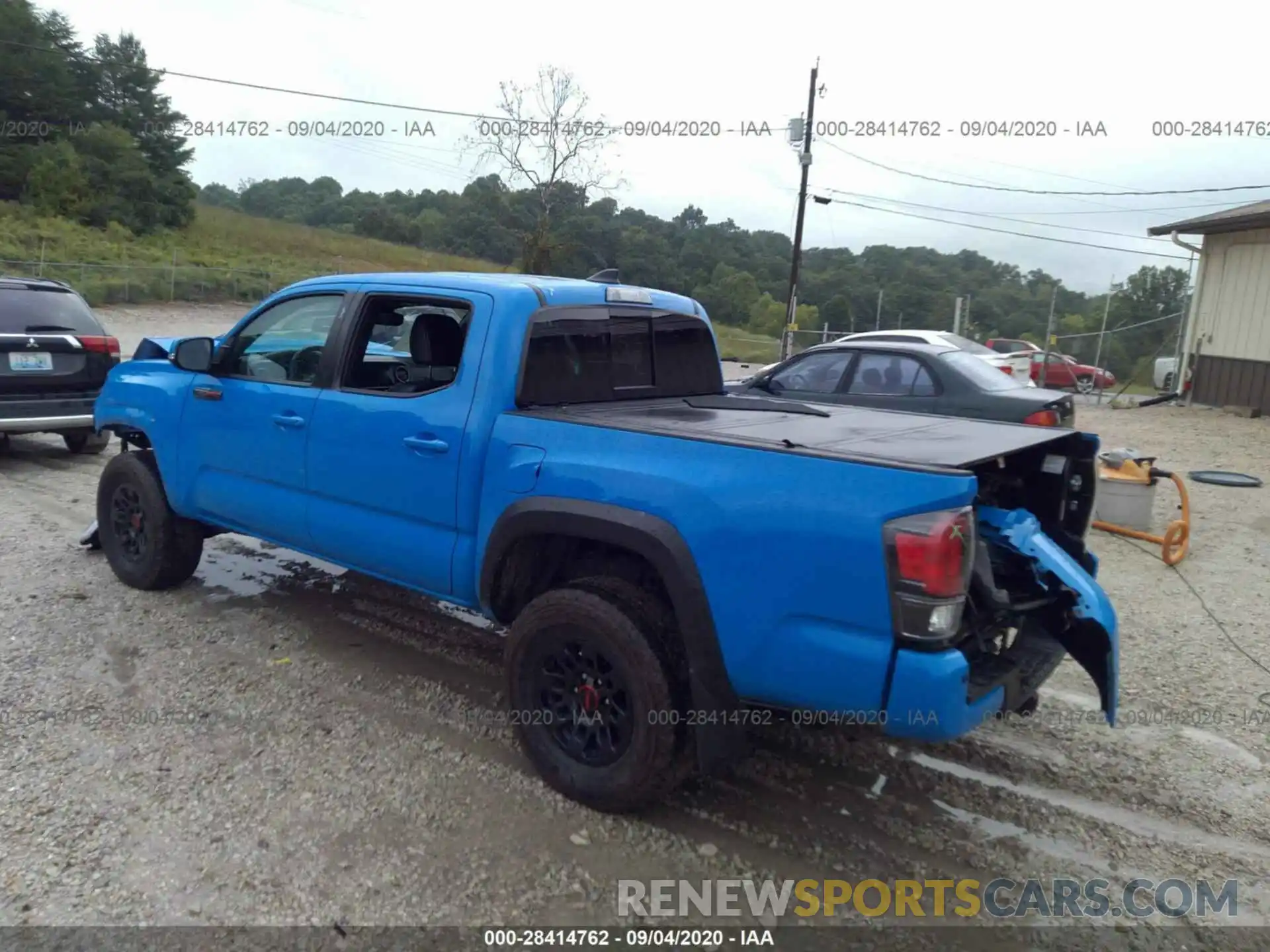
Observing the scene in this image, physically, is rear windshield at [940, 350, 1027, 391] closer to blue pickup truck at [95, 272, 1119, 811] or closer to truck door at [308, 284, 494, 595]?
blue pickup truck at [95, 272, 1119, 811]

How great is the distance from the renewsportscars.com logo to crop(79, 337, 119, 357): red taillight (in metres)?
8.12

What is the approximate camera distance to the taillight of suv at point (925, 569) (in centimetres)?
262

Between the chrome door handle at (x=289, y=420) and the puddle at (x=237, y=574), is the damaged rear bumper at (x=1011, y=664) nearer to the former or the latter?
the chrome door handle at (x=289, y=420)

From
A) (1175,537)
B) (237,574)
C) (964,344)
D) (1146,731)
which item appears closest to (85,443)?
(237,574)

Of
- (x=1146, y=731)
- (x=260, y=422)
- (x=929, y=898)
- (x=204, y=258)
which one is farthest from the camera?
(x=204, y=258)

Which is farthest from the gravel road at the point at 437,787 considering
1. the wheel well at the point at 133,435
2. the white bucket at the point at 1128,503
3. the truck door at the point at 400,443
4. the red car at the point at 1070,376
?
the red car at the point at 1070,376

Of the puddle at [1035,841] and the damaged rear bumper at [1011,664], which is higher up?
the damaged rear bumper at [1011,664]

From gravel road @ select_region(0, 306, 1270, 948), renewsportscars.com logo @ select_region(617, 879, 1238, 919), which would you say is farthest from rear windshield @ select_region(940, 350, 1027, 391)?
renewsportscars.com logo @ select_region(617, 879, 1238, 919)

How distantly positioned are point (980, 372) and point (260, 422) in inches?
242

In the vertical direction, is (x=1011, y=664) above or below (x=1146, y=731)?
above

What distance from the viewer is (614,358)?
4340 mm

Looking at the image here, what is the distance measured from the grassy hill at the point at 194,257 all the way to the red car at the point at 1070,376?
13.6 metres

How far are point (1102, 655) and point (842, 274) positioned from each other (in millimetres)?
27823

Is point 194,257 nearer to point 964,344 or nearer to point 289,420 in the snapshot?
point 964,344
